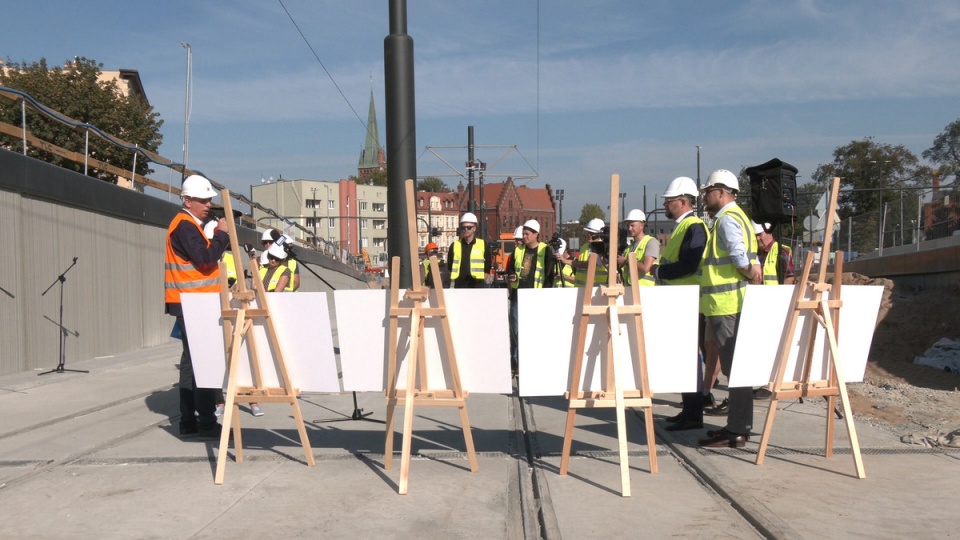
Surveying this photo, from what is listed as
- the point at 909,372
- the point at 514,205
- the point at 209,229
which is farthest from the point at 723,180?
the point at 514,205

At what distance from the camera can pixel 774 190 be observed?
732 centimetres

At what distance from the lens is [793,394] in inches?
249

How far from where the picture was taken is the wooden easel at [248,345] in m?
6.14

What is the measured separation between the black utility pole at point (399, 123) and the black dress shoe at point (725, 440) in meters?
3.65

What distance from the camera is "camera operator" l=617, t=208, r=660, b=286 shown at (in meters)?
8.49

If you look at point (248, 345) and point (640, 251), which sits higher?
point (640, 251)

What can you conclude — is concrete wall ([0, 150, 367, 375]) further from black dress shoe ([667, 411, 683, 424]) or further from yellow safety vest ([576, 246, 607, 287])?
black dress shoe ([667, 411, 683, 424])

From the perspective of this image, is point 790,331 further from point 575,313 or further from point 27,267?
point 27,267

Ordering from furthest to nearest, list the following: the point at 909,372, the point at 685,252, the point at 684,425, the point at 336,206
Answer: the point at 336,206
the point at 909,372
the point at 684,425
the point at 685,252

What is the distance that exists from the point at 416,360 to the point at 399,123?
388 centimetres

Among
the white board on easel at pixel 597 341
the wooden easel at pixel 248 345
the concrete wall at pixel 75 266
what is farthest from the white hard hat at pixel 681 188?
the concrete wall at pixel 75 266

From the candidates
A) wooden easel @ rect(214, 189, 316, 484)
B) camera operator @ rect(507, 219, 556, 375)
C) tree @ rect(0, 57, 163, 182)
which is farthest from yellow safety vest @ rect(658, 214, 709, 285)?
tree @ rect(0, 57, 163, 182)

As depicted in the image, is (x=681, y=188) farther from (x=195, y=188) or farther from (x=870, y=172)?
(x=870, y=172)

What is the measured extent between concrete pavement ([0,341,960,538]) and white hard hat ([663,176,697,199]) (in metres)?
2.03
